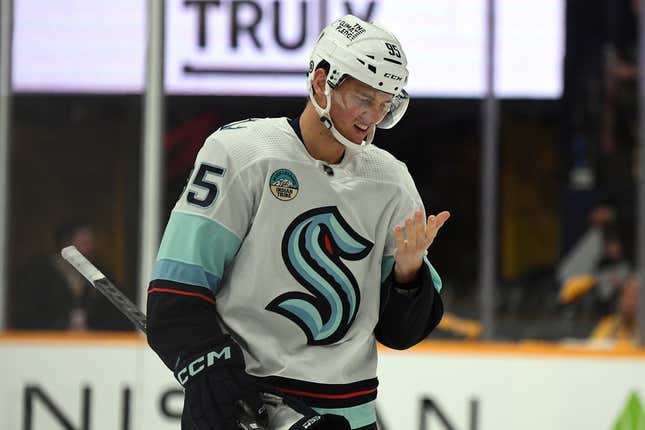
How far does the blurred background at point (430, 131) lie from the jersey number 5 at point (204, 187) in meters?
2.28

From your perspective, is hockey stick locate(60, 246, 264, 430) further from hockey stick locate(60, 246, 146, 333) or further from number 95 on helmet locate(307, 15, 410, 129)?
number 95 on helmet locate(307, 15, 410, 129)

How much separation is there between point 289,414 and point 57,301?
9.13 feet

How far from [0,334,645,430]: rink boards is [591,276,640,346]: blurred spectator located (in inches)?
11.6

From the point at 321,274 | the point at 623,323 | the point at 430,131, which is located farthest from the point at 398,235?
the point at 430,131

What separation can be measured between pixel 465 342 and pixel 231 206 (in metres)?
A: 2.05

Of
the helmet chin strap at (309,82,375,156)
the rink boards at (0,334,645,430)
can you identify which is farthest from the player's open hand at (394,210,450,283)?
the rink boards at (0,334,645,430)

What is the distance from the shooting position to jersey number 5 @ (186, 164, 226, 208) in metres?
1.80

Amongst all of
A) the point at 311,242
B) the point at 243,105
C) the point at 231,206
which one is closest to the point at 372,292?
the point at 311,242

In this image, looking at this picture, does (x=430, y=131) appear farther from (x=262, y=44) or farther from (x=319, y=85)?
(x=319, y=85)

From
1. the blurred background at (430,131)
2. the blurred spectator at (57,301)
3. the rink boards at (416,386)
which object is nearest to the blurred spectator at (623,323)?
the blurred background at (430,131)

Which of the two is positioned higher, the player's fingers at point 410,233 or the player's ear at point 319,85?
the player's ear at point 319,85

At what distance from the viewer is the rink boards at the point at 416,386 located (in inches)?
139

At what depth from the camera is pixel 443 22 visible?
4625 millimetres

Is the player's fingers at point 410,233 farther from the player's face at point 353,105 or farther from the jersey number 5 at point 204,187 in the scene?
the jersey number 5 at point 204,187
